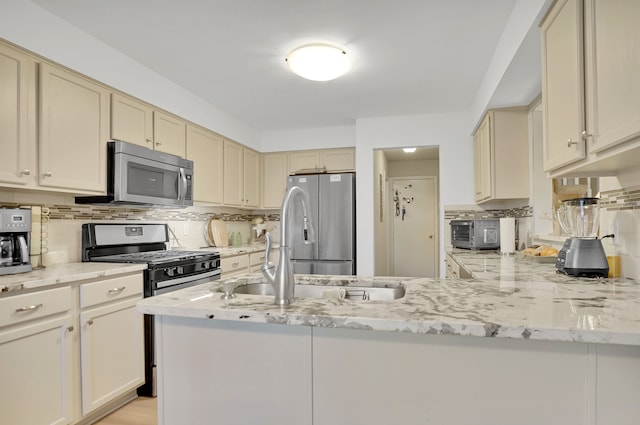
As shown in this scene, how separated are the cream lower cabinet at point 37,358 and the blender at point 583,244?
2501 mm

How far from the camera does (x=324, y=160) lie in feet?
15.2

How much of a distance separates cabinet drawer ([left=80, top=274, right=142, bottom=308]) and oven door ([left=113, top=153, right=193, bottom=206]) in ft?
1.93

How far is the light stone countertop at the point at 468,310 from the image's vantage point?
814mm

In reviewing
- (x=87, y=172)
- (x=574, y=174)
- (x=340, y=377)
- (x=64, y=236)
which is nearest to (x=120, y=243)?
(x=64, y=236)

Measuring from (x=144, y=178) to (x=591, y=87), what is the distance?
2.69m

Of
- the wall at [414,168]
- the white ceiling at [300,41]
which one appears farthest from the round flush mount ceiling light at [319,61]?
the wall at [414,168]

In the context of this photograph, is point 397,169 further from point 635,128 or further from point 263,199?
point 635,128

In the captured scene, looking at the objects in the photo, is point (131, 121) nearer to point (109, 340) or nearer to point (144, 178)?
point (144, 178)

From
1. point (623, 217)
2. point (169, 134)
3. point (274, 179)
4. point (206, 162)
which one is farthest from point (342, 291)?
point (274, 179)

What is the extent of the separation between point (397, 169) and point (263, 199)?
3025 millimetres

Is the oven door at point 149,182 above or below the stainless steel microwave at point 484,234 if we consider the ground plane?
above

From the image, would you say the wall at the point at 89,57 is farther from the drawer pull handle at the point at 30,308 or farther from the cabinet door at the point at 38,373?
the cabinet door at the point at 38,373

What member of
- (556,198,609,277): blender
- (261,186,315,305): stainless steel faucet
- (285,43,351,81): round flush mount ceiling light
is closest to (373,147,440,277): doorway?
(285,43,351,81): round flush mount ceiling light

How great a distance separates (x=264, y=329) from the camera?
3.31ft
